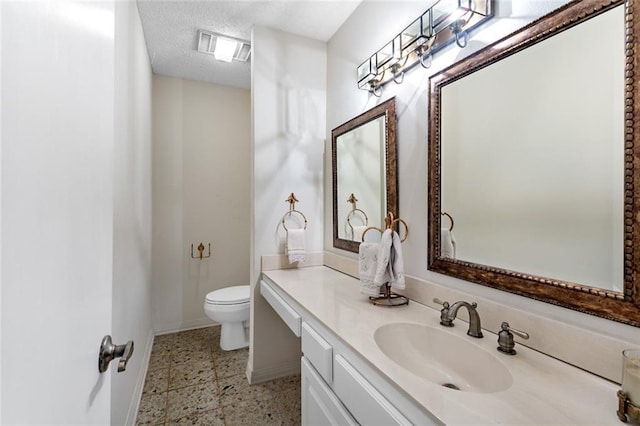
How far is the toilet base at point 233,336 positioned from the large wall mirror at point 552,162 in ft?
6.47

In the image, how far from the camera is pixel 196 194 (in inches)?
119

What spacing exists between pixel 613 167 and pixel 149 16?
8.52 feet

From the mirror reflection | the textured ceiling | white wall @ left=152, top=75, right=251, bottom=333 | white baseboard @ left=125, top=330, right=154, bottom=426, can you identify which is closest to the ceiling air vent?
the textured ceiling

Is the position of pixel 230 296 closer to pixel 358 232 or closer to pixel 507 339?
pixel 358 232

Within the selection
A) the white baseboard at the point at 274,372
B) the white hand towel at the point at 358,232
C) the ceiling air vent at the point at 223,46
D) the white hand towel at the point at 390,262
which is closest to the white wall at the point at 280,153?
the white baseboard at the point at 274,372

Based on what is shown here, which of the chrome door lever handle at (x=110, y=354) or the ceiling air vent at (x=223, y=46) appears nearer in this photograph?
the chrome door lever handle at (x=110, y=354)

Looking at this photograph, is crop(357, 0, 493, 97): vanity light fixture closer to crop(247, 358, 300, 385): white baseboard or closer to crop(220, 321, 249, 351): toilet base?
crop(247, 358, 300, 385): white baseboard

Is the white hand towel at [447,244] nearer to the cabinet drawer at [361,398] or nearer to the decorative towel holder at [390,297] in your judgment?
the decorative towel holder at [390,297]

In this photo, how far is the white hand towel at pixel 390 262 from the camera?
1.35 meters

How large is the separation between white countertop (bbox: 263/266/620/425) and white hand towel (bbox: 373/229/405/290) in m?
0.18

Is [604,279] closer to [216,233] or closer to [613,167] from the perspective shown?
[613,167]

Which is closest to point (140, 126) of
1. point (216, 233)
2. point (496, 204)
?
point (216, 233)

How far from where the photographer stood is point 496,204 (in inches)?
43.6

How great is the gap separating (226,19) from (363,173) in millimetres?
1417
